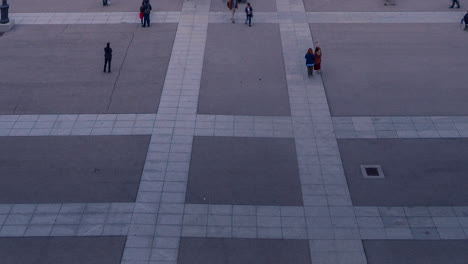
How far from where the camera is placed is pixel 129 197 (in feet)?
49.2

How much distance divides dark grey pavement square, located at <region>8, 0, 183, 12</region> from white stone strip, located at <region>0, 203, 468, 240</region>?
15.0 metres

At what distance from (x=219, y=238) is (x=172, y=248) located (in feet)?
4.38

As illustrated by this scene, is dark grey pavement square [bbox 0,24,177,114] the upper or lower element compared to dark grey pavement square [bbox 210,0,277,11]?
lower

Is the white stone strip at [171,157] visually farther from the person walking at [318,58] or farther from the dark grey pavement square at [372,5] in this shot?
the dark grey pavement square at [372,5]

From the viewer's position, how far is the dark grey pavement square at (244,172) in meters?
15.0

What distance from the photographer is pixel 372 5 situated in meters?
27.3

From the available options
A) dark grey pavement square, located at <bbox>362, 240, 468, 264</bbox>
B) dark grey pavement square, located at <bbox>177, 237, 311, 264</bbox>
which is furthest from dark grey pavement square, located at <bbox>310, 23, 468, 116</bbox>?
dark grey pavement square, located at <bbox>177, 237, 311, 264</bbox>

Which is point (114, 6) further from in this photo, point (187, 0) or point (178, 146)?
point (178, 146)

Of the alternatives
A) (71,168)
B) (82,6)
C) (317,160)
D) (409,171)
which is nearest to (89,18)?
(82,6)

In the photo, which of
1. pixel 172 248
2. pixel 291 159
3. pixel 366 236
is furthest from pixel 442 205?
pixel 172 248

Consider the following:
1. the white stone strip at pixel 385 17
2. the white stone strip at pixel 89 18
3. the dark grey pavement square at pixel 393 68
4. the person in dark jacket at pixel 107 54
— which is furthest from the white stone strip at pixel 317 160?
the person in dark jacket at pixel 107 54

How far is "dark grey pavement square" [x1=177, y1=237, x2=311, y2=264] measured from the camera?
13039mm

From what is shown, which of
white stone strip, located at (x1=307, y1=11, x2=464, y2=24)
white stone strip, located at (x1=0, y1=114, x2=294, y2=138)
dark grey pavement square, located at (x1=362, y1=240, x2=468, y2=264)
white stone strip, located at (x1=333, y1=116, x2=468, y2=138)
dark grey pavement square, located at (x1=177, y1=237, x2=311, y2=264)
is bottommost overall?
dark grey pavement square, located at (x1=177, y1=237, x2=311, y2=264)

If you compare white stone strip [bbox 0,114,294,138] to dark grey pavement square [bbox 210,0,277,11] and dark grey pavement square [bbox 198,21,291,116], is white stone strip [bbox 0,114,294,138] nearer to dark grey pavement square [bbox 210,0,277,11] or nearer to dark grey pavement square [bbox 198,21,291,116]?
dark grey pavement square [bbox 198,21,291,116]
